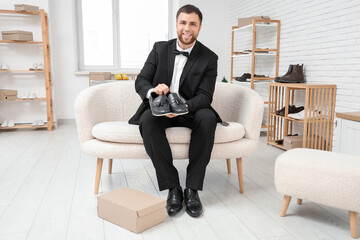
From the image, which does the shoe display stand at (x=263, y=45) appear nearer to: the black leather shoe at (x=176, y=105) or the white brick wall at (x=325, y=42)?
the white brick wall at (x=325, y=42)

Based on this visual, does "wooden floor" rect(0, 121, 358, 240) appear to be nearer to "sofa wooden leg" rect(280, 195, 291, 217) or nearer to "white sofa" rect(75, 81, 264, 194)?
"sofa wooden leg" rect(280, 195, 291, 217)

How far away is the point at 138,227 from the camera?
158 cm

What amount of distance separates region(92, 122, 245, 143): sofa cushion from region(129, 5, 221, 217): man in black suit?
0.06m

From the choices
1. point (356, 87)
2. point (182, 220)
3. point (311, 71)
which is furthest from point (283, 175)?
point (311, 71)

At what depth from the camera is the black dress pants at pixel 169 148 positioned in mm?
1854

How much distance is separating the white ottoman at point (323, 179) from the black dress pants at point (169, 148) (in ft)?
1.38

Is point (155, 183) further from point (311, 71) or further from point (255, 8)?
point (255, 8)

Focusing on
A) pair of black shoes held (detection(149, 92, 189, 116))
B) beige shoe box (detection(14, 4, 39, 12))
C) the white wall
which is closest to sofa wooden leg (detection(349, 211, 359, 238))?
pair of black shoes held (detection(149, 92, 189, 116))

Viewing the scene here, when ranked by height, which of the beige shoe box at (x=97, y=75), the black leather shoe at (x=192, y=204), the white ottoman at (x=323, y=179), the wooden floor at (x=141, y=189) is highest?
the beige shoe box at (x=97, y=75)

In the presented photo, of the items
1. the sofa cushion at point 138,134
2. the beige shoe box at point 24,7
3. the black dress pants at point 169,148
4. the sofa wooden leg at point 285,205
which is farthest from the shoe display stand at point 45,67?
the sofa wooden leg at point 285,205

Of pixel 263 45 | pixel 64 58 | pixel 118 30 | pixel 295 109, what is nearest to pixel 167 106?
pixel 295 109

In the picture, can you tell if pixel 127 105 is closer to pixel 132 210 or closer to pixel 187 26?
pixel 187 26

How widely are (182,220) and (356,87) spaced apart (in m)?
1.94

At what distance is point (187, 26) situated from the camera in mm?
2010
